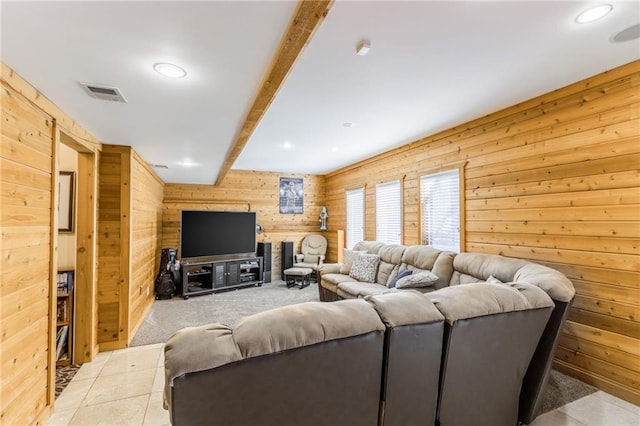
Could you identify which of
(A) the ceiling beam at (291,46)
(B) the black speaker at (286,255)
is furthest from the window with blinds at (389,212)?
(A) the ceiling beam at (291,46)

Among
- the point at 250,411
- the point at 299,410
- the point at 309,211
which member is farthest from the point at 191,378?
the point at 309,211

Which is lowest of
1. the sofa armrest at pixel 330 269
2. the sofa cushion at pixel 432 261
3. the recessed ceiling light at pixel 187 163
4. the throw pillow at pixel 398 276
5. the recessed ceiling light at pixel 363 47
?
the sofa armrest at pixel 330 269

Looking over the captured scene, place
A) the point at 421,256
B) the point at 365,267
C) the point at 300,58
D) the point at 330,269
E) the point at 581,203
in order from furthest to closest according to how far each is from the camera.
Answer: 1. the point at 330,269
2. the point at 365,267
3. the point at 421,256
4. the point at 581,203
5. the point at 300,58

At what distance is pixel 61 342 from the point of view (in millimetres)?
2969

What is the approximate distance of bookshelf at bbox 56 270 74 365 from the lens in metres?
3.01

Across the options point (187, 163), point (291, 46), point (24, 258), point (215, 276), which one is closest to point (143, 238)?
point (187, 163)

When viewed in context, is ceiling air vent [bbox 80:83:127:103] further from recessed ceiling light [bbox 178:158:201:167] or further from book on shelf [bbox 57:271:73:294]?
recessed ceiling light [bbox 178:158:201:167]

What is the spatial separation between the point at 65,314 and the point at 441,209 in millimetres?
4542

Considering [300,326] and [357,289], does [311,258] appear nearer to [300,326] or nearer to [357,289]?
[357,289]

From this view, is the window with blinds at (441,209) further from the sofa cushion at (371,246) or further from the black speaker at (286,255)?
the black speaker at (286,255)

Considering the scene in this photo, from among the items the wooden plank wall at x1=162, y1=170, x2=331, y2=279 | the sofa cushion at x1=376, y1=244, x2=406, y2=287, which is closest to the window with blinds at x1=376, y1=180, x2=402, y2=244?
the sofa cushion at x1=376, y1=244, x2=406, y2=287

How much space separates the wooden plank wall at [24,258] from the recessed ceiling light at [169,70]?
86 cm

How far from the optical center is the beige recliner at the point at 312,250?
7.12 m

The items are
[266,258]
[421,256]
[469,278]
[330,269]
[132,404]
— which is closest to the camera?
[132,404]
